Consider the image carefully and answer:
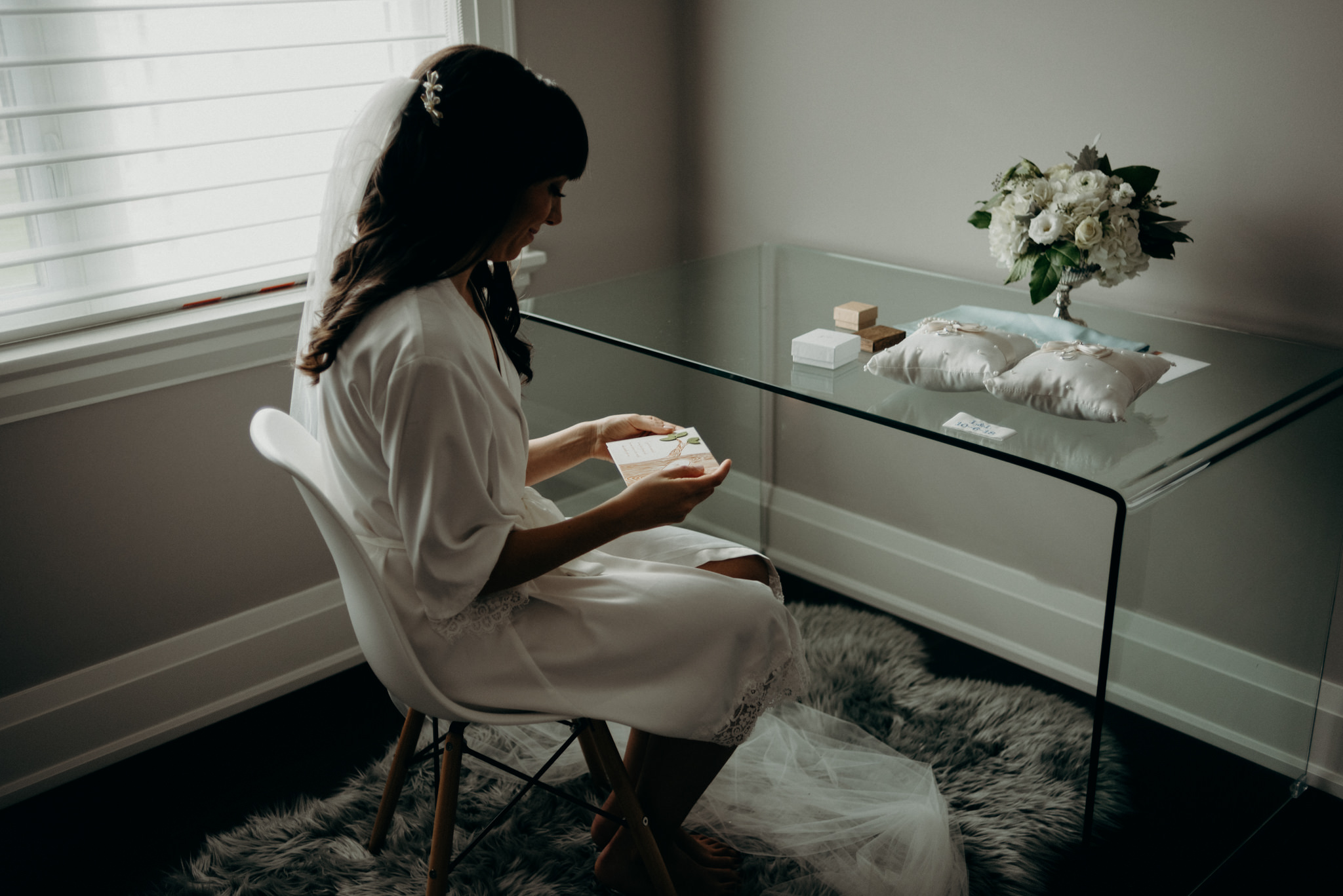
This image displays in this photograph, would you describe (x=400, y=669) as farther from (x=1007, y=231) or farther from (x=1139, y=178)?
(x=1139, y=178)

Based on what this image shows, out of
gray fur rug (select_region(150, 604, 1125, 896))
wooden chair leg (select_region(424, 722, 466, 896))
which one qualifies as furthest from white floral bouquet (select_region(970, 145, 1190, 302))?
wooden chair leg (select_region(424, 722, 466, 896))

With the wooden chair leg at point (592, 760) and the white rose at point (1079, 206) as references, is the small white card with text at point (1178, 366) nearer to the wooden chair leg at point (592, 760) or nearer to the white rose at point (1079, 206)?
the white rose at point (1079, 206)

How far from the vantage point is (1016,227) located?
6.05ft

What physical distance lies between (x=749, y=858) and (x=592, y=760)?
12.1 inches

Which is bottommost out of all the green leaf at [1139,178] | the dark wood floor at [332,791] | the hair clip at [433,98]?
the dark wood floor at [332,791]

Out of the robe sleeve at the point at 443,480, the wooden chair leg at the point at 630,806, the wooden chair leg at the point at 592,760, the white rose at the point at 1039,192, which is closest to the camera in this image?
the robe sleeve at the point at 443,480

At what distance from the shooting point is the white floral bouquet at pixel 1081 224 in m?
1.76

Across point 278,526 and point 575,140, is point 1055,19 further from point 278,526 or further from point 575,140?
point 278,526

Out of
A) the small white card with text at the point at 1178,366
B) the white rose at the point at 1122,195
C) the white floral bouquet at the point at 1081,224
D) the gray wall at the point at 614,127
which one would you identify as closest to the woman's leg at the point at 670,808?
the small white card with text at the point at 1178,366

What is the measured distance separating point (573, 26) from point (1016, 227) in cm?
120

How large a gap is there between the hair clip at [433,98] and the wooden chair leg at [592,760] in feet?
2.73

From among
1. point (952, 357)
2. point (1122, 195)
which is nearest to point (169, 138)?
point (952, 357)

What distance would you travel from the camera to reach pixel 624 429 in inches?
70.0

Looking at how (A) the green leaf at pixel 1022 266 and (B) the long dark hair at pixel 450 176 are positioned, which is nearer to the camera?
(B) the long dark hair at pixel 450 176
